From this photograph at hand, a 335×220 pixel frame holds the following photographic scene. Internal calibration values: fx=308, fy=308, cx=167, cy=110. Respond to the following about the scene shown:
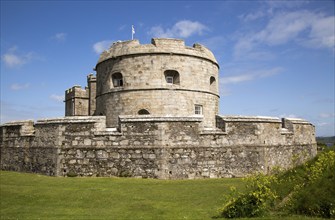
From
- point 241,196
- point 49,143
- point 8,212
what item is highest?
point 49,143

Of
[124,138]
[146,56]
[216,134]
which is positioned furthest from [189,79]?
[124,138]

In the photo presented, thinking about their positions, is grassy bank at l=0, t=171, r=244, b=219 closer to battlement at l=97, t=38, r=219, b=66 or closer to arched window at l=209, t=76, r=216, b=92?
battlement at l=97, t=38, r=219, b=66

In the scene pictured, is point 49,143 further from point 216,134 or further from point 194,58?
point 194,58

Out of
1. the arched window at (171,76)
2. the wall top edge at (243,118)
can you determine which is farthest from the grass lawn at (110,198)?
the arched window at (171,76)

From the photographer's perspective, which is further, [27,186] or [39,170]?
[39,170]

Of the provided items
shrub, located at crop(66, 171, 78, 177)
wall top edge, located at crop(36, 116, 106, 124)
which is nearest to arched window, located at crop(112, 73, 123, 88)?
wall top edge, located at crop(36, 116, 106, 124)

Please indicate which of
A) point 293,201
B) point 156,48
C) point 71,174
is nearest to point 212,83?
point 156,48

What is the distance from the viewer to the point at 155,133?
45.0 feet

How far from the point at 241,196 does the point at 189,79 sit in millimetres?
11774

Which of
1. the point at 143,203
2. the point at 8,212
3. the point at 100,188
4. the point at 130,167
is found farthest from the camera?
the point at 130,167

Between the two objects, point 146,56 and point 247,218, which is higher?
point 146,56

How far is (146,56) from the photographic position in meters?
18.1

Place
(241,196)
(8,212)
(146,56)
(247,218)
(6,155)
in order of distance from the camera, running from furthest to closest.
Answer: (146,56), (6,155), (8,212), (241,196), (247,218)

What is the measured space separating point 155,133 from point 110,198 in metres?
4.42
